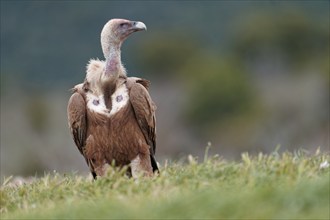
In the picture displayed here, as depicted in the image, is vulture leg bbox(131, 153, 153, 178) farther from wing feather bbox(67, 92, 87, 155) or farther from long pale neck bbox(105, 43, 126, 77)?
long pale neck bbox(105, 43, 126, 77)

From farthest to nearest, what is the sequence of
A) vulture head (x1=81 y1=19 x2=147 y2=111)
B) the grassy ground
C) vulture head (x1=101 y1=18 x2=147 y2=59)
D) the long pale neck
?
1. vulture head (x1=101 y1=18 x2=147 y2=59)
2. the long pale neck
3. vulture head (x1=81 y1=19 x2=147 y2=111)
4. the grassy ground

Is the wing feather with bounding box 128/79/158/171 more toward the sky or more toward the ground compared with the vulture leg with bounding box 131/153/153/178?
more toward the sky

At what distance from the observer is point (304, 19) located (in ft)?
188

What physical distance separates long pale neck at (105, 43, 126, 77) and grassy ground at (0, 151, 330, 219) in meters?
1.92

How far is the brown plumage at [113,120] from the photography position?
12648 millimetres

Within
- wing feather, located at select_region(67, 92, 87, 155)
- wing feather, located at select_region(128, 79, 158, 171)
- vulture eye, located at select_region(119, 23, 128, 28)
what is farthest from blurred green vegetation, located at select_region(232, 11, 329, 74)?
wing feather, located at select_region(67, 92, 87, 155)

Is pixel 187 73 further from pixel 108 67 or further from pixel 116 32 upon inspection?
pixel 108 67

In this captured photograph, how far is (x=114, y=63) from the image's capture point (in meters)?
13.1

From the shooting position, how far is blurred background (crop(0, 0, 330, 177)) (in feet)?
154

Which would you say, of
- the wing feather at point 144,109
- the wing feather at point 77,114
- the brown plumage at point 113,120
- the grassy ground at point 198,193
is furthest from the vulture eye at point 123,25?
the grassy ground at point 198,193

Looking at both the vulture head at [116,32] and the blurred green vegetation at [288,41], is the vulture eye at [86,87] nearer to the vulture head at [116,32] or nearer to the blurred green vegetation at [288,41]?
the vulture head at [116,32]

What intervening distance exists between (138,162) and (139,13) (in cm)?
4905

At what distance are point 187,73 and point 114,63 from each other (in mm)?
41983

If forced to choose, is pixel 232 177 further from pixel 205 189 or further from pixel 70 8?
pixel 70 8
